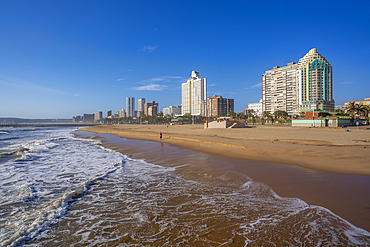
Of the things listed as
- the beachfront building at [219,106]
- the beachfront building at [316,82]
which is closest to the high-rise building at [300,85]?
the beachfront building at [316,82]

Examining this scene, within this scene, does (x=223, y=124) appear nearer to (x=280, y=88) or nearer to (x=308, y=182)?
(x=308, y=182)

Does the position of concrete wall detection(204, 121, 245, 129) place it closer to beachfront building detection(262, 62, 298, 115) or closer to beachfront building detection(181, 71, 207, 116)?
beachfront building detection(262, 62, 298, 115)

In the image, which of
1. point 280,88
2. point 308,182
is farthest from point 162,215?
point 280,88

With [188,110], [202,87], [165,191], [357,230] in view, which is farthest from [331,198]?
[188,110]

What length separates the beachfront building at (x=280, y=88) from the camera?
11262 centimetres

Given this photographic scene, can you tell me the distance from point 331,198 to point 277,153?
21.3 feet

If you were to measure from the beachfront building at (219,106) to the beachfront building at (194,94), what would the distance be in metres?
9.53

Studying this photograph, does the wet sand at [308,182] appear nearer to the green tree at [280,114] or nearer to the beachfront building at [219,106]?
the green tree at [280,114]

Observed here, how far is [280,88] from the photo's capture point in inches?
4596

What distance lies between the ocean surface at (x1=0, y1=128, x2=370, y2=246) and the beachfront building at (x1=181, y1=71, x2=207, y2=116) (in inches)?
5477

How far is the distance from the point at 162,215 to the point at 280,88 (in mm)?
131909

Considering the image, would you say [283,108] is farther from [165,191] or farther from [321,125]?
[165,191]

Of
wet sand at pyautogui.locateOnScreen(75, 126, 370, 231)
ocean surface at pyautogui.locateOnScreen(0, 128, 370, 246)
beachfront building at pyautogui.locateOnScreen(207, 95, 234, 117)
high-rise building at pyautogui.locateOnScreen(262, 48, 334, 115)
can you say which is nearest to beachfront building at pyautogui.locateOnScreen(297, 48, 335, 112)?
high-rise building at pyautogui.locateOnScreen(262, 48, 334, 115)

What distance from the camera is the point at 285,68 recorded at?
116750 mm
